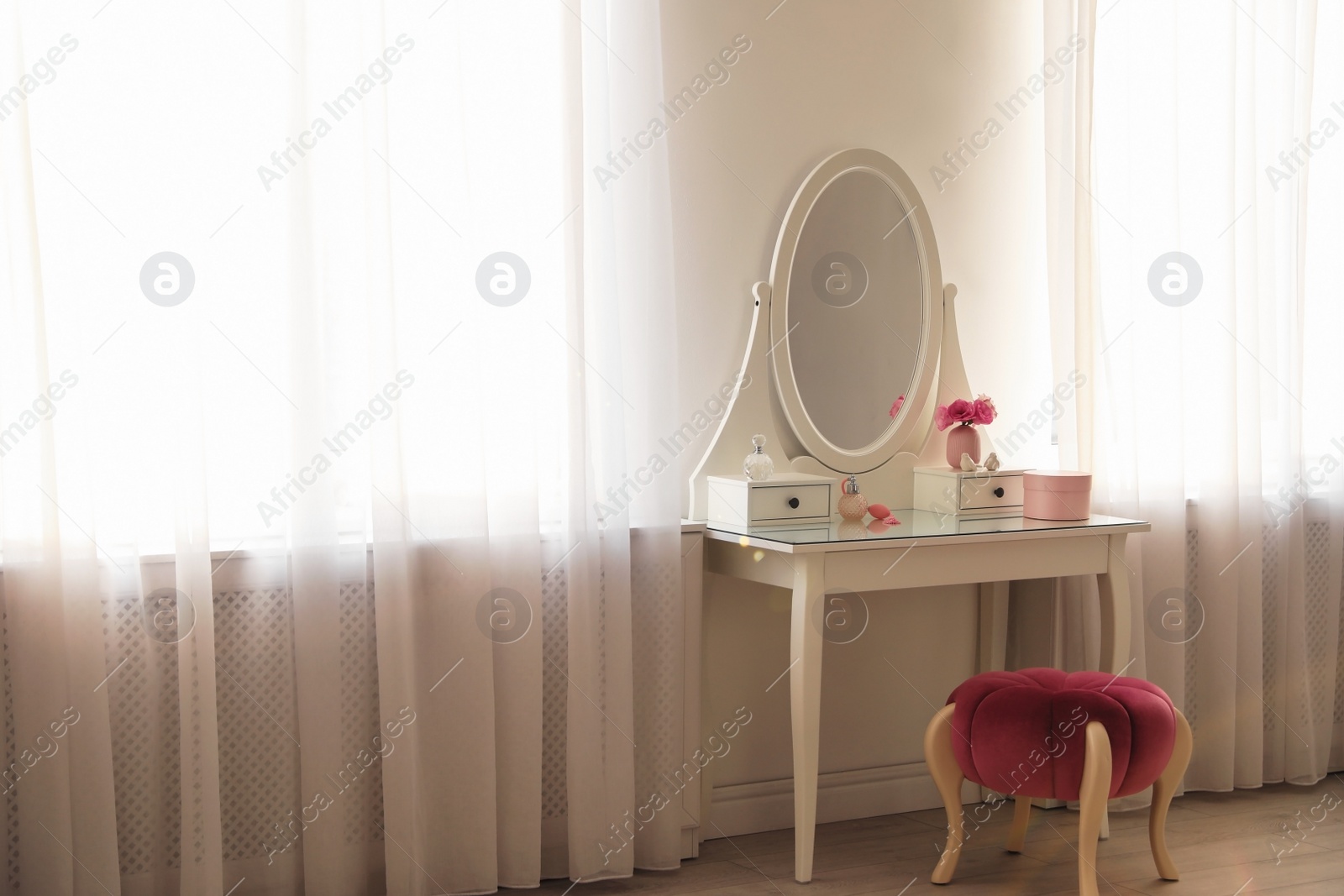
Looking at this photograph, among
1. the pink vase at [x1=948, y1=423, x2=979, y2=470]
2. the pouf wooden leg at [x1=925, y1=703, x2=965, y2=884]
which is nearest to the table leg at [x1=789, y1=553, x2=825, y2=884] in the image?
the pouf wooden leg at [x1=925, y1=703, x2=965, y2=884]

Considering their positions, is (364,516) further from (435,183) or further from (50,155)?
(50,155)

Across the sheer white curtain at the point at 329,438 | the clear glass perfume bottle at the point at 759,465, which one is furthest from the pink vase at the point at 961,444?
the sheer white curtain at the point at 329,438

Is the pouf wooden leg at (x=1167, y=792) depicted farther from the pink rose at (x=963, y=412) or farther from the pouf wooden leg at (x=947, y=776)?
the pink rose at (x=963, y=412)

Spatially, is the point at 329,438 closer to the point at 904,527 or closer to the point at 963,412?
the point at 904,527

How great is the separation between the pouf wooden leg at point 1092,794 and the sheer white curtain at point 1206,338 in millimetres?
828

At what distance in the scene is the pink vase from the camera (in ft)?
9.69

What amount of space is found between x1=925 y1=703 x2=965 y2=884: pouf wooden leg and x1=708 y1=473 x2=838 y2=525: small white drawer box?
0.55 m

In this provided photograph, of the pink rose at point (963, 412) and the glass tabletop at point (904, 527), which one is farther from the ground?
the pink rose at point (963, 412)

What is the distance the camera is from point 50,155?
2.22 m

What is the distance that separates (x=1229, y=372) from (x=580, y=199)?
1.97 m

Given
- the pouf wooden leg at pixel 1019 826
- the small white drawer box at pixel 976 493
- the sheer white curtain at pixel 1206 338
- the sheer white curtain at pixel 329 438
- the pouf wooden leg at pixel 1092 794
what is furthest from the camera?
the sheer white curtain at pixel 1206 338

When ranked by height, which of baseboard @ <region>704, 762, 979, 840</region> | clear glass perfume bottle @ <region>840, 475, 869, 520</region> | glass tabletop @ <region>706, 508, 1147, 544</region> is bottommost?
baseboard @ <region>704, 762, 979, 840</region>

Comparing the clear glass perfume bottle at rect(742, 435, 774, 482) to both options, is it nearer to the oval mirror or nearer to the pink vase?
the oval mirror

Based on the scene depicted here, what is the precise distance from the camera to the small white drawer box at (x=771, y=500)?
105 inches
